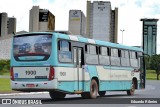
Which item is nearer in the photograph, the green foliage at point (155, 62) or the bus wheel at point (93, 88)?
the bus wheel at point (93, 88)

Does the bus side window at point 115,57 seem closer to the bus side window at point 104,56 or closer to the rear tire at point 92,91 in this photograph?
the bus side window at point 104,56

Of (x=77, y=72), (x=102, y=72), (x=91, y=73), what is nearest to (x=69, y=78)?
Answer: (x=77, y=72)

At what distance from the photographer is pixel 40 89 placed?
71.7ft

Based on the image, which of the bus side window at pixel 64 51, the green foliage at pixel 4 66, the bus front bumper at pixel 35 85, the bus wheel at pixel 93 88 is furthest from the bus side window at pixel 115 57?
the green foliage at pixel 4 66

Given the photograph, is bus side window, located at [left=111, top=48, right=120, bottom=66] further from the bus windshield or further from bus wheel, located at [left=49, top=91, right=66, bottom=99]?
the bus windshield

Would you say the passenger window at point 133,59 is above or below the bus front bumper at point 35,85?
above

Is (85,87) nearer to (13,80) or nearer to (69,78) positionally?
(69,78)

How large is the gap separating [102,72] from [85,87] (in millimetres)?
2698

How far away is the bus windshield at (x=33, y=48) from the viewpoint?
22.2 metres

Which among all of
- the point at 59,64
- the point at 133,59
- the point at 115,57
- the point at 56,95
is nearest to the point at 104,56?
the point at 115,57

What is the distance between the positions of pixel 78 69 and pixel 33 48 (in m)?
2.88

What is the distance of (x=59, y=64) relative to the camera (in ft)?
72.6

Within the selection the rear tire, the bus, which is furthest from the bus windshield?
the rear tire

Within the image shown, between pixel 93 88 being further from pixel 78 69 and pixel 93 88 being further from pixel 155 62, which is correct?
pixel 155 62
